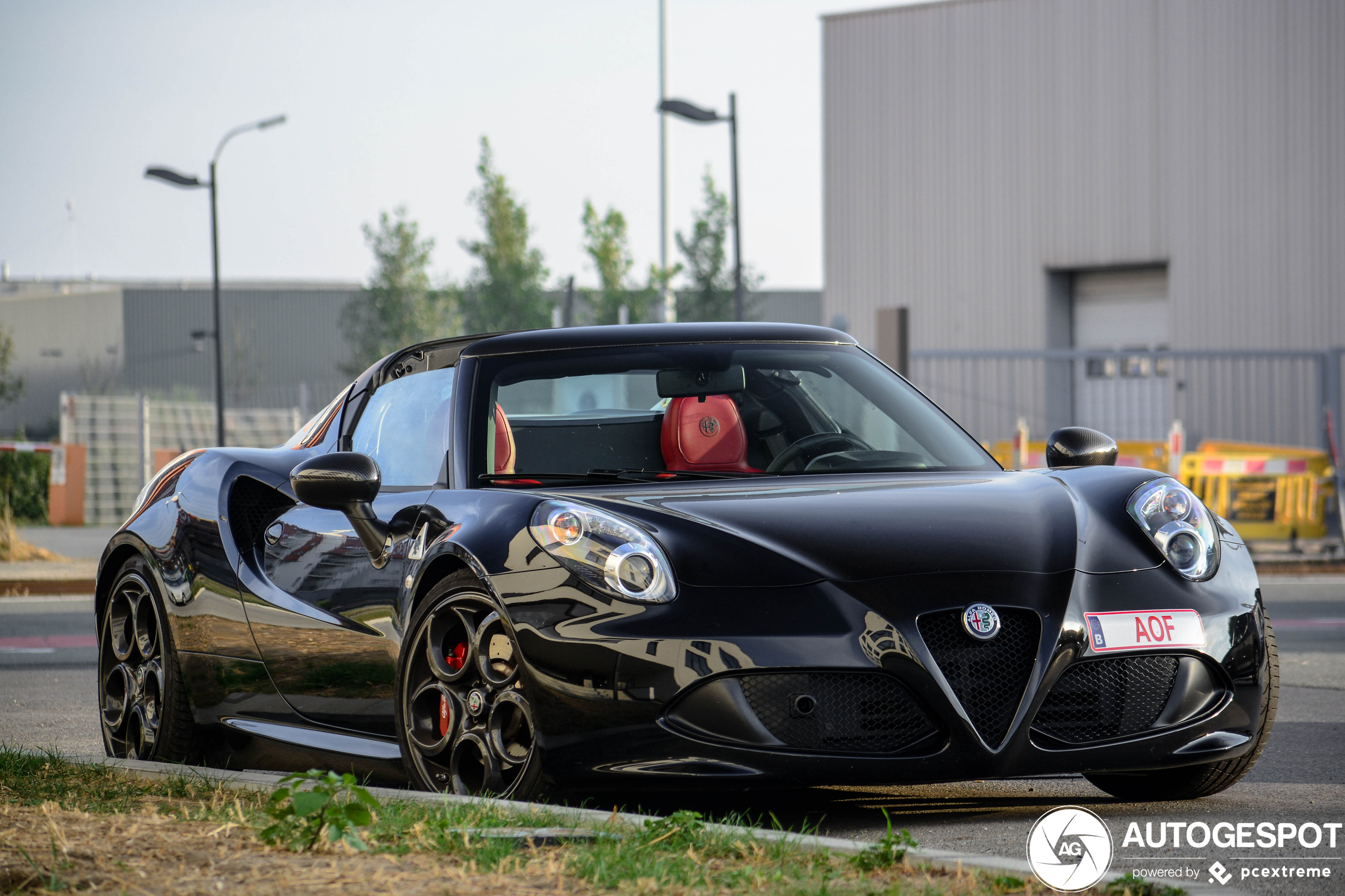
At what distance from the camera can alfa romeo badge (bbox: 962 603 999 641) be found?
4.29 meters

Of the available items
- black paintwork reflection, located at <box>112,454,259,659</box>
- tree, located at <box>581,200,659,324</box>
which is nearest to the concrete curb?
black paintwork reflection, located at <box>112,454,259,659</box>

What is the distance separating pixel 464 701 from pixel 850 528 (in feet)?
3.51

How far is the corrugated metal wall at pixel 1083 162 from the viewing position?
103ft

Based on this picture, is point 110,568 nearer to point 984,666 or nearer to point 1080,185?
point 984,666

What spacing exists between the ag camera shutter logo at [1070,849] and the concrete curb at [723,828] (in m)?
0.05

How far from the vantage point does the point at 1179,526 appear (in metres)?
4.77

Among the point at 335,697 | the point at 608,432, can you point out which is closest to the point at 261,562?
the point at 335,697

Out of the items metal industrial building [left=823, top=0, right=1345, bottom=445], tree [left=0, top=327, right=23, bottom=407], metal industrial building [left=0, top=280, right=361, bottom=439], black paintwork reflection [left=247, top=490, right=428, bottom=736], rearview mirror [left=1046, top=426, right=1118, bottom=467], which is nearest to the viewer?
black paintwork reflection [left=247, top=490, right=428, bottom=736]

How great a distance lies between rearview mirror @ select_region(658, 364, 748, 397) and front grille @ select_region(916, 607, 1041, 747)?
→ 1.74 metres

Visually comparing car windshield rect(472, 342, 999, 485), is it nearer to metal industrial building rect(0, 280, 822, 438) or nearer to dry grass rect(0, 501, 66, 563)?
dry grass rect(0, 501, 66, 563)

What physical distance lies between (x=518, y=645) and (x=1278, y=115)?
29.8 meters

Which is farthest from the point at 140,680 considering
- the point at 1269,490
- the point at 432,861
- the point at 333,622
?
the point at 1269,490

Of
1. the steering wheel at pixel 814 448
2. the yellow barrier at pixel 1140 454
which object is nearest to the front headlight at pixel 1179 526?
the steering wheel at pixel 814 448

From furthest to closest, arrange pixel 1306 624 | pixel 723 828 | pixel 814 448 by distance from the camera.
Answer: pixel 1306 624
pixel 814 448
pixel 723 828
